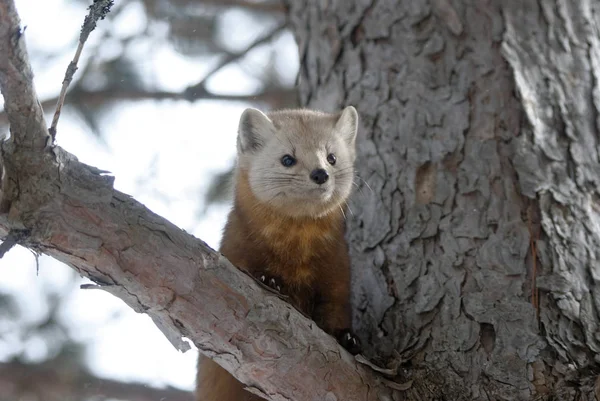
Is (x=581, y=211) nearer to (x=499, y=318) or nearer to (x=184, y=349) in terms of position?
(x=499, y=318)

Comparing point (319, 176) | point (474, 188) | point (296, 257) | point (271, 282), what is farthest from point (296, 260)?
point (474, 188)

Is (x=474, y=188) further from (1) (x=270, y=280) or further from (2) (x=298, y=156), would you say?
(1) (x=270, y=280)

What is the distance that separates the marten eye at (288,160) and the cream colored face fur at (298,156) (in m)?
0.02

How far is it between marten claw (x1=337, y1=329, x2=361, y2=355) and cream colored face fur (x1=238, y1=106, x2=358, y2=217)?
0.74 meters

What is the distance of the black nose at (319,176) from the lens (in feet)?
14.4

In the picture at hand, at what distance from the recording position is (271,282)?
4.20m

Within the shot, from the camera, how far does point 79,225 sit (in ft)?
9.29

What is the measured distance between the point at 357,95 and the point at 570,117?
151 cm

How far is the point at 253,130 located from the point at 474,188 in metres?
1.45

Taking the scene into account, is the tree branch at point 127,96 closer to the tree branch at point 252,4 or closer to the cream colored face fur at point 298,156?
the tree branch at point 252,4

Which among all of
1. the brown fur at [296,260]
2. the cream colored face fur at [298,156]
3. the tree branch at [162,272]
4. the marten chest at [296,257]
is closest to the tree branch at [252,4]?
the cream colored face fur at [298,156]

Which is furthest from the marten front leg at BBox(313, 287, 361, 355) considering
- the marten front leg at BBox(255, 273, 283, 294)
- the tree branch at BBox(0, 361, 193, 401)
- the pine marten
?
the tree branch at BBox(0, 361, 193, 401)

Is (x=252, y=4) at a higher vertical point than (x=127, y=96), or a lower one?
higher

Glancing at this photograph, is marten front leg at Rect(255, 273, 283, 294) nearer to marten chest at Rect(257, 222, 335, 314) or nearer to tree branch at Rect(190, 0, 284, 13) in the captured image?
marten chest at Rect(257, 222, 335, 314)
